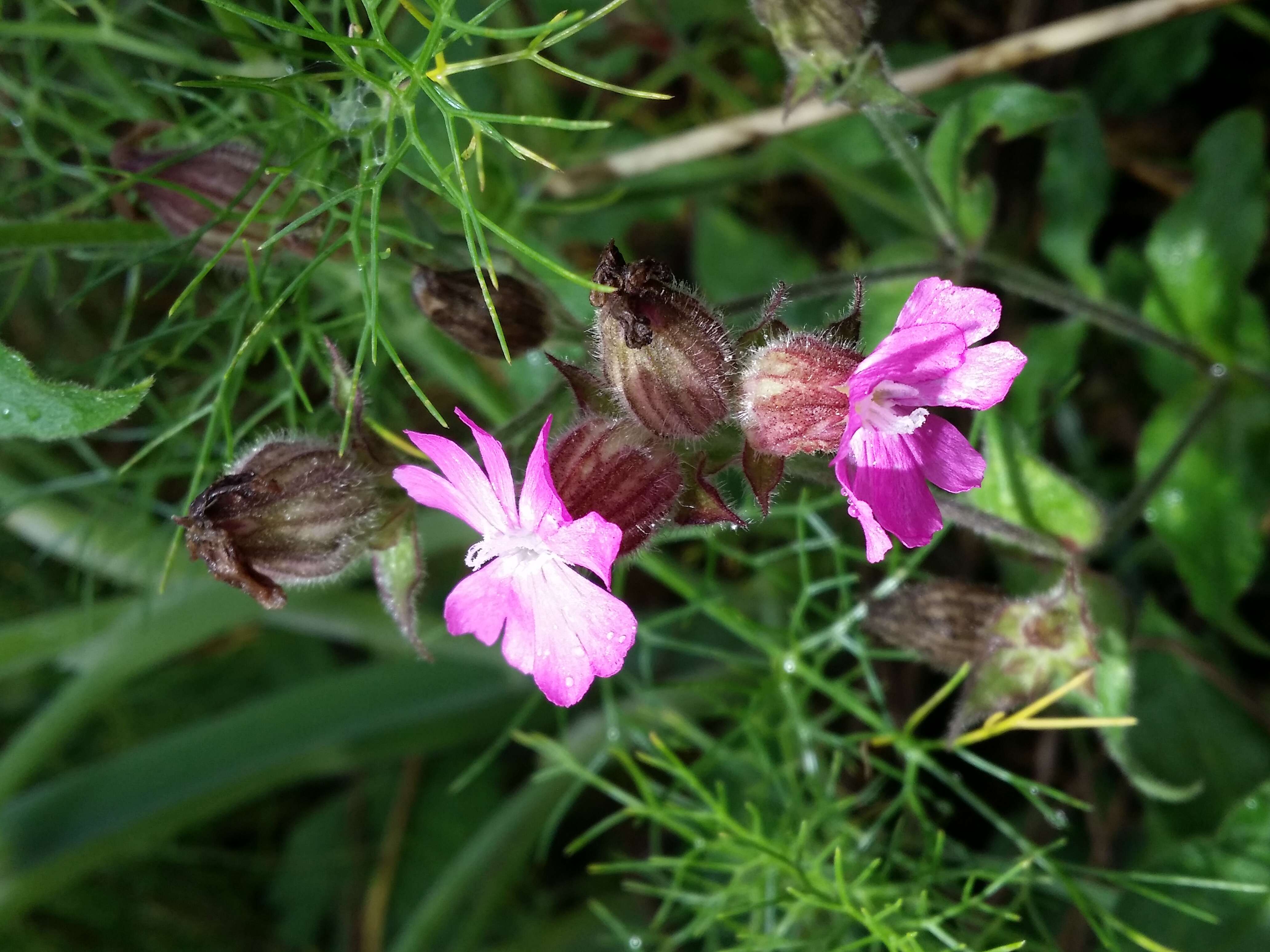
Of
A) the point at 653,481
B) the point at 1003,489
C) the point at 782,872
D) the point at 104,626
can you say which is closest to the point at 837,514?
the point at 1003,489

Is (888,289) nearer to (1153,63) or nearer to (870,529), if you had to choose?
(870,529)

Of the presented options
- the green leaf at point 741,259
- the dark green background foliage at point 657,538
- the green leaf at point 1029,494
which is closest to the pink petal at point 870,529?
the dark green background foliage at point 657,538

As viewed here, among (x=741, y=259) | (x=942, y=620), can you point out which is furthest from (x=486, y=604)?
(x=741, y=259)

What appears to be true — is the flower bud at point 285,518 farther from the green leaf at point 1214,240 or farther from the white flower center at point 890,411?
the green leaf at point 1214,240

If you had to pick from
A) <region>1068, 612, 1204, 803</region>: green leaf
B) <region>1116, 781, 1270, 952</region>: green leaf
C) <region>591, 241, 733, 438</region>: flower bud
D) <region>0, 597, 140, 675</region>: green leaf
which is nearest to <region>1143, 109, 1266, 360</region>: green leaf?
<region>1068, 612, 1204, 803</region>: green leaf

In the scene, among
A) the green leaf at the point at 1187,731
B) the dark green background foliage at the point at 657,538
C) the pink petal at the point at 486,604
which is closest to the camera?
the pink petal at the point at 486,604

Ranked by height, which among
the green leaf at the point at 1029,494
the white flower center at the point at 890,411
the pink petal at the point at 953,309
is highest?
the pink petal at the point at 953,309

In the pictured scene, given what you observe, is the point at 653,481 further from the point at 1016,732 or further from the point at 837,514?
the point at 1016,732
